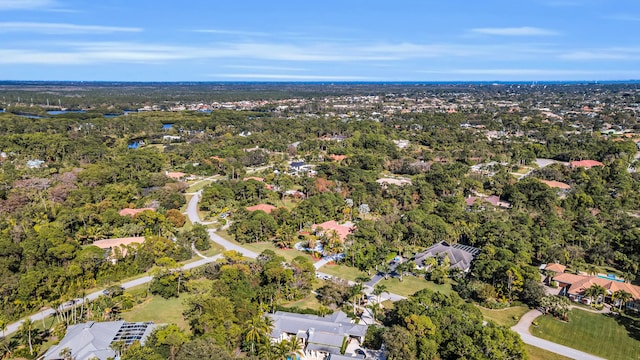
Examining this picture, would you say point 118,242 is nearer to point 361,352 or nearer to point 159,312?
point 159,312

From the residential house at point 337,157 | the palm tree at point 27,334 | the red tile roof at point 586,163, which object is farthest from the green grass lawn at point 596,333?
the residential house at point 337,157

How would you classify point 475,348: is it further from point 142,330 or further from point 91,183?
point 91,183

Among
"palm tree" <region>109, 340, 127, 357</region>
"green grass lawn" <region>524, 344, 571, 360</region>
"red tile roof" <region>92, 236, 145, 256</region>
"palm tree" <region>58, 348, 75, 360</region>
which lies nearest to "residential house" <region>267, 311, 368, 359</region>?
"palm tree" <region>109, 340, 127, 357</region>

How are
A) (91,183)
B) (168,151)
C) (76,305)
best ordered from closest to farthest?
(76,305) → (91,183) → (168,151)

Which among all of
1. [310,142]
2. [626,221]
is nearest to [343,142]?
[310,142]

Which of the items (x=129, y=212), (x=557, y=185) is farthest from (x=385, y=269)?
(x=557, y=185)

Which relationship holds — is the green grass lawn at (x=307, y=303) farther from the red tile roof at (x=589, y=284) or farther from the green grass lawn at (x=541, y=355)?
the red tile roof at (x=589, y=284)
